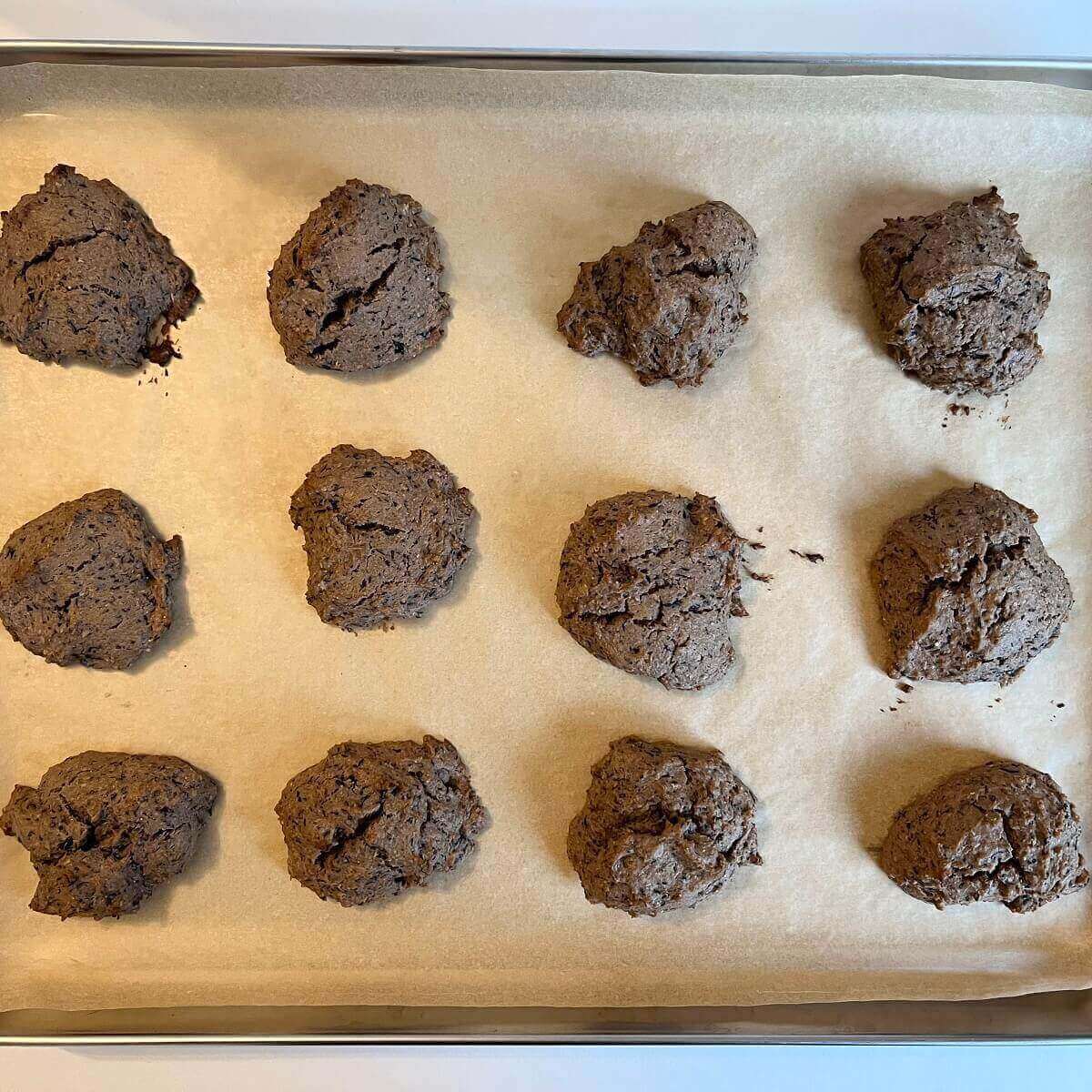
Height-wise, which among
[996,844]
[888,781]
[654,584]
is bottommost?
[996,844]

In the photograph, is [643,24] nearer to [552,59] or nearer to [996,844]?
[552,59]

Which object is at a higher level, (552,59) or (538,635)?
(552,59)

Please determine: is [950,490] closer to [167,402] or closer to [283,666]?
[283,666]

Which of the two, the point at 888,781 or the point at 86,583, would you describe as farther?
the point at 888,781

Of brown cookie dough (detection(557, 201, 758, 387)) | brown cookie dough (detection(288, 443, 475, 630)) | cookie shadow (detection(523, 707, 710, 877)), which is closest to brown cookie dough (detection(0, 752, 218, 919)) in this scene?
brown cookie dough (detection(288, 443, 475, 630))

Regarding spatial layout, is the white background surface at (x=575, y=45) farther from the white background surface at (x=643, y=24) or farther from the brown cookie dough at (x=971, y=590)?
the brown cookie dough at (x=971, y=590)

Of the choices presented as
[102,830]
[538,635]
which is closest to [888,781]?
[538,635]

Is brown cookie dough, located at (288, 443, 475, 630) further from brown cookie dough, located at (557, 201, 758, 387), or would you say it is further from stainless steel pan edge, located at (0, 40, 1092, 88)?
stainless steel pan edge, located at (0, 40, 1092, 88)

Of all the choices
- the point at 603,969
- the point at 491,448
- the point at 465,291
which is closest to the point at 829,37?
the point at 465,291
